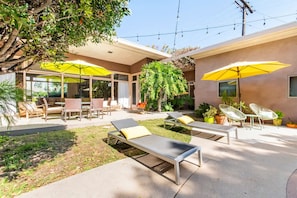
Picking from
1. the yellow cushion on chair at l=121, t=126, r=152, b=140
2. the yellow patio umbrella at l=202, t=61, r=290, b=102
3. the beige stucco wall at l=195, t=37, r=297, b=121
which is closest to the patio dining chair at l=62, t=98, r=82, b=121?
the yellow cushion on chair at l=121, t=126, r=152, b=140

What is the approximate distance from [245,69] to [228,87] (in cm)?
279

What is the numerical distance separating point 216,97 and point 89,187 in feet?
30.3

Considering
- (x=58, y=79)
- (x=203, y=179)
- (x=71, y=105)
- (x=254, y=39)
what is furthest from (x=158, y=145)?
(x=58, y=79)

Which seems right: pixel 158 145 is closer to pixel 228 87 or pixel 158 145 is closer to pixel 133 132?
pixel 133 132

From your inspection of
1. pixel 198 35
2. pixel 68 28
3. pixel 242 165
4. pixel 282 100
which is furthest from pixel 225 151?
pixel 198 35

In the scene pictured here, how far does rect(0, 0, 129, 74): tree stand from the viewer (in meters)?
2.22

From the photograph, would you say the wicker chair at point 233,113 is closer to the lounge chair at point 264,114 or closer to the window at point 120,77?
the lounge chair at point 264,114

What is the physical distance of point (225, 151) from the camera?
410 cm

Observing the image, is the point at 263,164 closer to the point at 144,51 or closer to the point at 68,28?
the point at 68,28

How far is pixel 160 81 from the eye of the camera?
9.04 metres

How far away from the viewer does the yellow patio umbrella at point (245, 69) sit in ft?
19.5

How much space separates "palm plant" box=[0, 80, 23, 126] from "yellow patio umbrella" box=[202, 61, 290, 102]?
22.5 ft

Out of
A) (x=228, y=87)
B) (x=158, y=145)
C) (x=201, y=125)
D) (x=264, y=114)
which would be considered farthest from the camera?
(x=228, y=87)

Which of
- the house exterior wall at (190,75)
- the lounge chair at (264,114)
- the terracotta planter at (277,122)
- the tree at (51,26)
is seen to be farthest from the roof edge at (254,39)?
the tree at (51,26)
